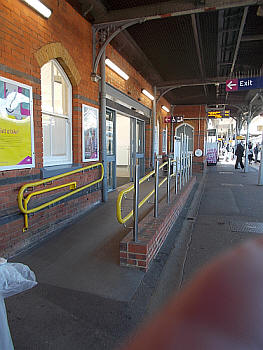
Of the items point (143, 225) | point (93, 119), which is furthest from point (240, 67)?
point (143, 225)

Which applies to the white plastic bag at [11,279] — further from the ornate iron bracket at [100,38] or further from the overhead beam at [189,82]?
the overhead beam at [189,82]

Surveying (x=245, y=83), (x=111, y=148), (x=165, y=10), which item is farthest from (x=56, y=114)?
(x=245, y=83)

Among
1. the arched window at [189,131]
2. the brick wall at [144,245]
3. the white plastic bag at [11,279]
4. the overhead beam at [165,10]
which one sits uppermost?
the overhead beam at [165,10]

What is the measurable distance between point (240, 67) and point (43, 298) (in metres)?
9.31

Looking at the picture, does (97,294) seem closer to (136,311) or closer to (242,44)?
(136,311)

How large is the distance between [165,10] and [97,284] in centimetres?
483

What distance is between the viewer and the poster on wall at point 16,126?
3039 millimetres

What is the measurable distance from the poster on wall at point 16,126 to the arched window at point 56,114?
66 cm

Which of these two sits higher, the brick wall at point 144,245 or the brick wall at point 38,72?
the brick wall at point 38,72

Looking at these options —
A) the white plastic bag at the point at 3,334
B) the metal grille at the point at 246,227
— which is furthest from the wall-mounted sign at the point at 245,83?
the white plastic bag at the point at 3,334

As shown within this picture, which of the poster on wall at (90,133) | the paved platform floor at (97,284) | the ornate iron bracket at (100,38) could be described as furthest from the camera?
the ornate iron bracket at (100,38)

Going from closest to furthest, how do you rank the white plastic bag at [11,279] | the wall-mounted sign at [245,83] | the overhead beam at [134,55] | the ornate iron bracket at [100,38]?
the white plastic bag at [11,279] → the ornate iron bracket at [100,38] → the overhead beam at [134,55] → the wall-mounted sign at [245,83]

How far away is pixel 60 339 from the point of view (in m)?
1.85

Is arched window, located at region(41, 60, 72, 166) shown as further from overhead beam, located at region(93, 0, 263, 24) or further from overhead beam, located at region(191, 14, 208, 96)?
overhead beam, located at region(191, 14, 208, 96)
